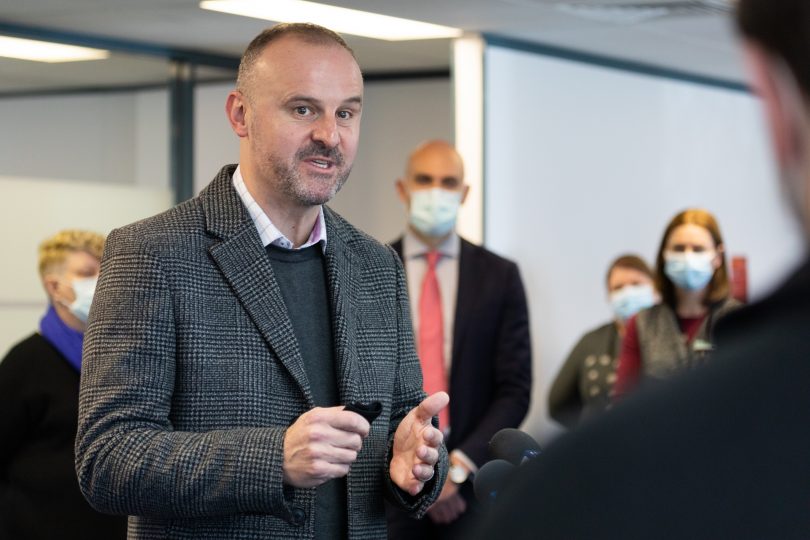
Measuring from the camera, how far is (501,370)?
4.34 meters

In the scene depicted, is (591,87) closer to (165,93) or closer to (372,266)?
(165,93)

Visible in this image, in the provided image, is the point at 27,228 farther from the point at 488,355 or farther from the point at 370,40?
the point at 488,355

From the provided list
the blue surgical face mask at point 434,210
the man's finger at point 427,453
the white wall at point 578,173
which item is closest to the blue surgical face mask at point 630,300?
the white wall at point 578,173

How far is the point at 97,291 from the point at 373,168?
18.4 ft

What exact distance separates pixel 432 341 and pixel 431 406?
2.52m

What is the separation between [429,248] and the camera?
4.57 meters

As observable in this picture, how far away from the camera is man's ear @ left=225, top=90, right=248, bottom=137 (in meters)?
2.08

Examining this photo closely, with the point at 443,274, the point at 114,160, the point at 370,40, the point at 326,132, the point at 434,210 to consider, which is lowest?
the point at 326,132

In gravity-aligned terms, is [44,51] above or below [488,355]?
above

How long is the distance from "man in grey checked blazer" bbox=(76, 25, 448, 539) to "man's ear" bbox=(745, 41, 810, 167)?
118 cm

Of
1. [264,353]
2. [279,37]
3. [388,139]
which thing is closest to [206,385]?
[264,353]

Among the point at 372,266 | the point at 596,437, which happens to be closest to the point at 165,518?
the point at 372,266

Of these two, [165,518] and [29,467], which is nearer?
[165,518]

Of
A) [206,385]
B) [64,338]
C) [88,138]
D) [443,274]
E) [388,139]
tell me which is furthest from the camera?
[388,139]
